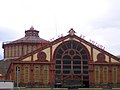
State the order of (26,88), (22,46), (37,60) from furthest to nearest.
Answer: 1. (22,46)
2. (37,60)
3. (26,88)

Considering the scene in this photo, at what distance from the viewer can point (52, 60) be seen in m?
78.1

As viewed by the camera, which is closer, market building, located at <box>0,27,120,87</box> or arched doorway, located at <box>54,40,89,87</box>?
market building, located at <box>0,27,120,87</box>

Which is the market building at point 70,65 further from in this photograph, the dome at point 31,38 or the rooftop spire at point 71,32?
the dome at point 31,38

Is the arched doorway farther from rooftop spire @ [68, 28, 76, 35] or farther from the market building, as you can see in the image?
rooftop spire @ [68, 28, 76, 35]

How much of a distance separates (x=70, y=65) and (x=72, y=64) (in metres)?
0.47

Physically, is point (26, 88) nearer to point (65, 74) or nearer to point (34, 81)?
point (34, 81)

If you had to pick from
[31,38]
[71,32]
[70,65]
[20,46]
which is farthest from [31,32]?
[70,65]

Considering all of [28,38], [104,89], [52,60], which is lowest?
[104,89]

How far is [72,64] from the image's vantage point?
79.0m

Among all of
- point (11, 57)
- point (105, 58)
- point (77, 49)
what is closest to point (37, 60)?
point (77, 49)

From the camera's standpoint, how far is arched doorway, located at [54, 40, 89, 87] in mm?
78625

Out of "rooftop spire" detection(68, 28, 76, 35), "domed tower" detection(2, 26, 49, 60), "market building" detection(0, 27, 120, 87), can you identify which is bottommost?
"market building" detection(0, 27, 120, 87)

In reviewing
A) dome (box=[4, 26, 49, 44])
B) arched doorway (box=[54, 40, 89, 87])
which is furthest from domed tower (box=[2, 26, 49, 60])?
arched doorway (box=[54, 40, 89, 87])

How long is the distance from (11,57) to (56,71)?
2239 centimetres
